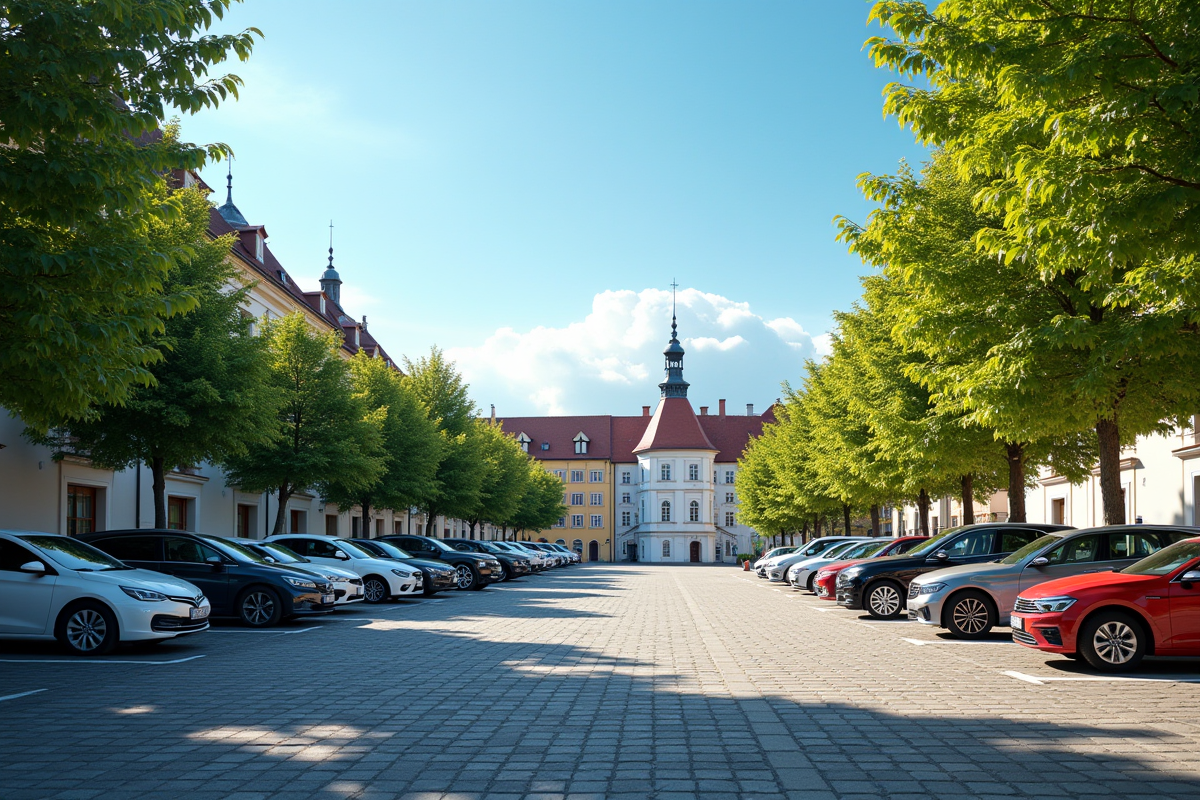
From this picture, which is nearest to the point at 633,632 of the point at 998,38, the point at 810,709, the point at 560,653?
the point at 560,653

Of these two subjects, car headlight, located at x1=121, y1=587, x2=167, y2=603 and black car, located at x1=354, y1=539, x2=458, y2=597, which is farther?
black car, located at x1=354, y1=539, x2=458, y2=597

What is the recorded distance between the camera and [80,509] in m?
26.4

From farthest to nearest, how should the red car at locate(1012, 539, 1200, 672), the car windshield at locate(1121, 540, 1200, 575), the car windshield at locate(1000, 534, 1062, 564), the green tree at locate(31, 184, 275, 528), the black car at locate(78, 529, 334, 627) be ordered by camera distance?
the green tree at locate(31, 184, 275, 528) → the black car at locate(78, 529, 334, 627) → the car windshield at locate(1000, 534, 1062, 564) → the car windshield at locate(1121, 540, 1200, 575) → the red car at locate(1012, 539, 1200, 672)

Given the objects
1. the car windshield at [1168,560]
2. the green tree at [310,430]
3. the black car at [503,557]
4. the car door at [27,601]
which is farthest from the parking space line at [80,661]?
the black car at [503,557]

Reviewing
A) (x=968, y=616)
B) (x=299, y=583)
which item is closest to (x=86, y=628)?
(x=299, y=583)

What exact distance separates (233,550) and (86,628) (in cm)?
461

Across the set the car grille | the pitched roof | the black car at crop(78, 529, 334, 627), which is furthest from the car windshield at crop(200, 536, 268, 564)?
the pitched roof

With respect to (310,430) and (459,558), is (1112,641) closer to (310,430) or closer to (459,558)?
(459,558)

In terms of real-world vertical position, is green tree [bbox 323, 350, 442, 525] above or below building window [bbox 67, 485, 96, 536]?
above

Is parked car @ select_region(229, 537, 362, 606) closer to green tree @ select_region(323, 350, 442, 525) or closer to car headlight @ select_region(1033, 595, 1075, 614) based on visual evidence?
car headlight @ select_region(1033, 595, 1075, 614)

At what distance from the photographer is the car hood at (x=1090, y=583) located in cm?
1110

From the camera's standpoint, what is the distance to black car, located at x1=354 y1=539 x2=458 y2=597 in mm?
26438

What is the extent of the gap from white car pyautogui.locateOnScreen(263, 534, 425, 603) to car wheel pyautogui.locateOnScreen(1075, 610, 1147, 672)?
52.6 ft

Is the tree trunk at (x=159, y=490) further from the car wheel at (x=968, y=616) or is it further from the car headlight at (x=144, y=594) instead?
the car wheel at (x=968, y=616)
